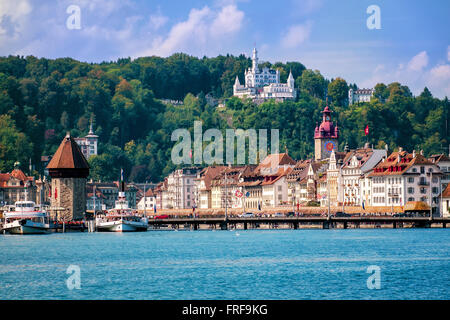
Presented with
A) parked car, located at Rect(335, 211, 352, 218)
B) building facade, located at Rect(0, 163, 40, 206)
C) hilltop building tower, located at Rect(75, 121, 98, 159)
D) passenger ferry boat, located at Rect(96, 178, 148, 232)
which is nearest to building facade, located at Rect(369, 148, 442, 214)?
parked car, located at Rect(335, 211, 352, 218)

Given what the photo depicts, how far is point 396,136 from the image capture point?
199 meters

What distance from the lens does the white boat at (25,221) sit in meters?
99.1

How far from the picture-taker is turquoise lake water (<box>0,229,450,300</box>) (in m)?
46.0

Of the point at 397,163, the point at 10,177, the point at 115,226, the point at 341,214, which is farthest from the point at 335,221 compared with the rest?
the point at 10,177

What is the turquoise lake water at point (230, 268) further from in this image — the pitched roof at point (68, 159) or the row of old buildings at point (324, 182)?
the row of old buildings at point (324, 182)

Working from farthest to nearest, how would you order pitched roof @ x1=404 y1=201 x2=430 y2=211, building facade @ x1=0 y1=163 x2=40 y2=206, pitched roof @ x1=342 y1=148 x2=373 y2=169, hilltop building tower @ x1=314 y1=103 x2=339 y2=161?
1. hilltop building tower @ x1=314 y1=103 x2=339 y2=161
2. building facade @ x1=0 y1=163 x2=40 y2=206
3. pitched roof @ x1=342 y1=148 x2=373 y2=169
4. pitched roof @ x1=404 y1=201 x2=430 y2=211

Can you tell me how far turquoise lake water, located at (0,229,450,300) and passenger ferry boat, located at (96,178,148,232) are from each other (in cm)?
1874

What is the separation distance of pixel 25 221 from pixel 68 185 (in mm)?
13927

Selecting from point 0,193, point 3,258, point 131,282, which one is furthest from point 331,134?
point 131,282

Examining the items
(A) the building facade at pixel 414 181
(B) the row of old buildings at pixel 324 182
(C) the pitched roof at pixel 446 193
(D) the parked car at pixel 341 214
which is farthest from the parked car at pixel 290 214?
(C) the pitched roof at pixel 446 193

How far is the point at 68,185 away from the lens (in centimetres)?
11212

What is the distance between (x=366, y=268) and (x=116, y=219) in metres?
52.5

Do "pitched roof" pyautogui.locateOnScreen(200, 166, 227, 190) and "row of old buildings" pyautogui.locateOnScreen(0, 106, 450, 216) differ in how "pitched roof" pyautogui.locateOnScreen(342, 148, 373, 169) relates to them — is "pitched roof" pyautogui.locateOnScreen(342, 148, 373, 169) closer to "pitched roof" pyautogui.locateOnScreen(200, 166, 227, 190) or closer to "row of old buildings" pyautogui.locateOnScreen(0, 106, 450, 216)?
"row of old buildings" pyautogui.locateOnScreen(0, 106, 450, 216)
